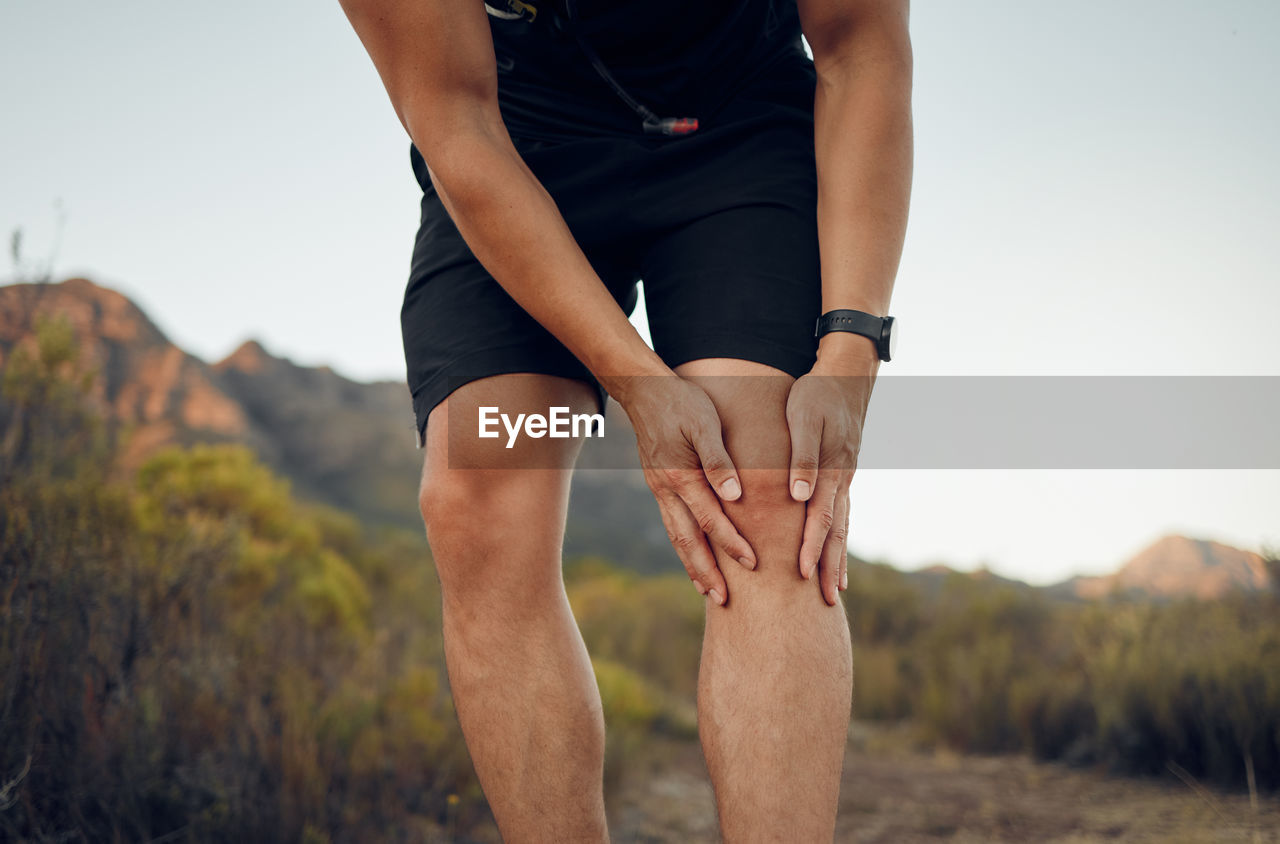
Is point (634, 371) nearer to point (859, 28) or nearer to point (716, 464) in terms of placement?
point (716, 464)

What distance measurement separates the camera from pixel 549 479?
4.22ft

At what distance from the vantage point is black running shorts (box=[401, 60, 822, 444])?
3.70 feet

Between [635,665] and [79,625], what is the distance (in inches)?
194

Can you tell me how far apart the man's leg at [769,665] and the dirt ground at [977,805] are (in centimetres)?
155

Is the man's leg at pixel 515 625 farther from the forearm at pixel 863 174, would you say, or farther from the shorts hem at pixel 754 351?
the forearm at pixel 863 174

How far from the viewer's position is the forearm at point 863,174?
1156 mm

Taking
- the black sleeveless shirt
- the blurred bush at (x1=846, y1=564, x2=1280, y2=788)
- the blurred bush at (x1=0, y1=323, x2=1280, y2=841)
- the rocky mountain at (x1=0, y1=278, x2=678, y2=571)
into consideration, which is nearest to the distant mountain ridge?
the rocky mountain at (x1=0, y1=278, x2=678, y2=571)

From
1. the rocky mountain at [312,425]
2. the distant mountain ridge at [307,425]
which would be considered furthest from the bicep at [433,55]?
the rocky mountain at [312,425]

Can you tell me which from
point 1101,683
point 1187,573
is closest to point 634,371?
point 1101,683

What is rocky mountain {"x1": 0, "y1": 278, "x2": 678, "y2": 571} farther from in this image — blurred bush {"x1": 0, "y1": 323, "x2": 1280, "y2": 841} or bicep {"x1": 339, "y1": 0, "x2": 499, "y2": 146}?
bicep {"x1": 339, "y1": 0, "x2": 499, "y2": 146}

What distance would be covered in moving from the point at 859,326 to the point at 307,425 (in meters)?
34.7

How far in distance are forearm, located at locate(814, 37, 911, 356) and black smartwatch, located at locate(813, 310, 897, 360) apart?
1cm

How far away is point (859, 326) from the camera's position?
1.11 meters

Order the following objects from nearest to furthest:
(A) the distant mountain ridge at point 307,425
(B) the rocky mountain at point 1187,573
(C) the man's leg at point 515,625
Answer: (C) the man's leg at point 515,625
(B) the rocky mountain at point 1187,573
(A) the distant mountain ridge at point 307,425
